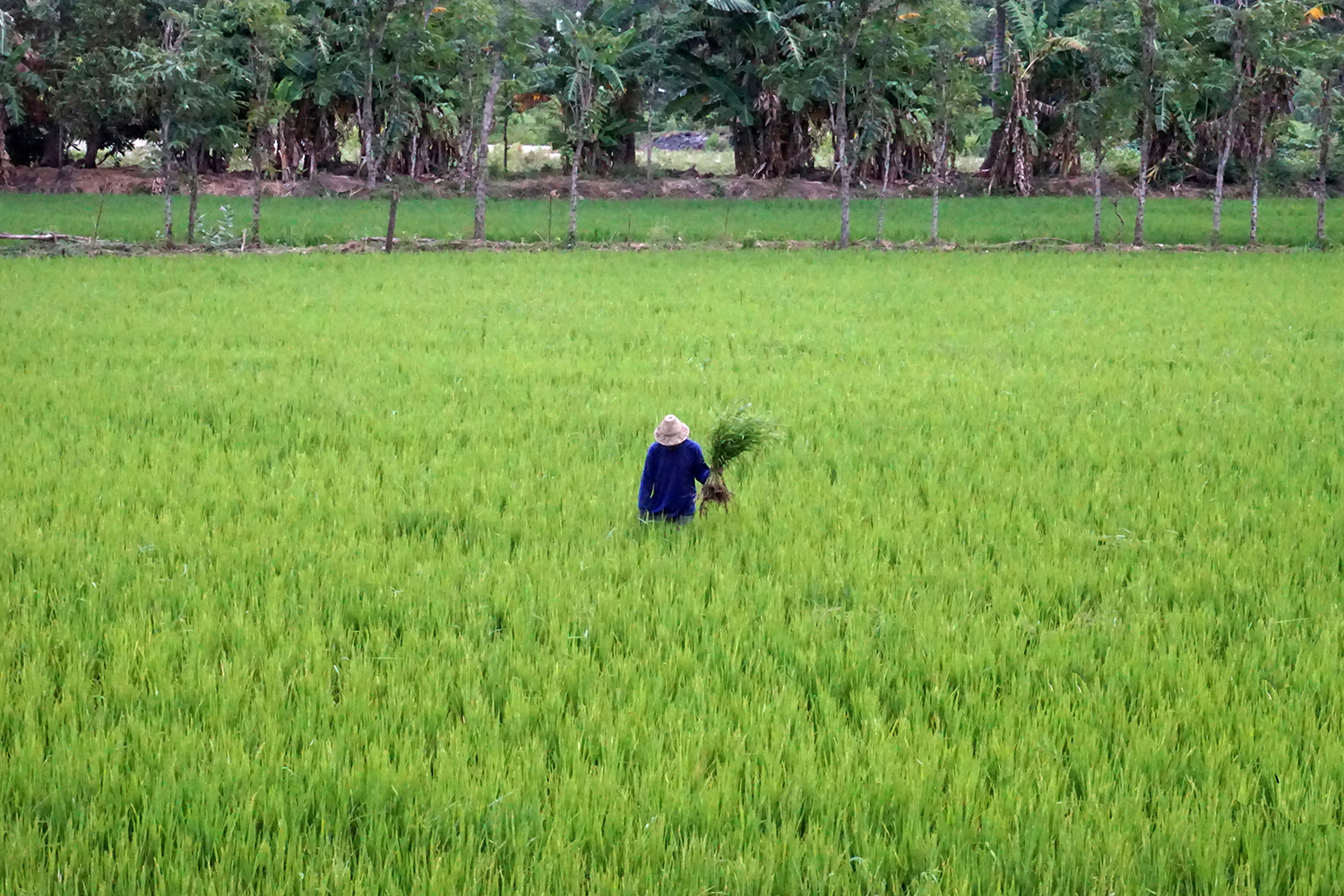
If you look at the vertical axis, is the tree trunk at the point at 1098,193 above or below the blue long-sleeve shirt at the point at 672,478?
above

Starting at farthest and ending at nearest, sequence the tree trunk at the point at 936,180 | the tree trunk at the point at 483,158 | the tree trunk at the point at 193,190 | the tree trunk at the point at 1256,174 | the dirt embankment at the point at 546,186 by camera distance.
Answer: the dirt embankment at the point at 546,186 → the tree trunk at the point at 1256,174 → the tree trunk at the point at 936,180 → the tree trunk at the point at 483,158 → the tree trunk at the point at 193,190

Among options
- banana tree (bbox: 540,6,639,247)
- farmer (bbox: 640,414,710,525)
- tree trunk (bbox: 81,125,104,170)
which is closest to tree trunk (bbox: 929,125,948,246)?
banana tree (bbox: 540,6,639,247)

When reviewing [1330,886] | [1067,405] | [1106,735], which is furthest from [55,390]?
[1330,886]

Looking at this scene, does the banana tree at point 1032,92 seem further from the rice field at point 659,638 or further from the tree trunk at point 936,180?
the rice field at point 659,638

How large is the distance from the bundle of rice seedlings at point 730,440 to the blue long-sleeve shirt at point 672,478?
0.11 m

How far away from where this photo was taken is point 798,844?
10.3 ft

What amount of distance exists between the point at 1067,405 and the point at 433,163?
146 ft

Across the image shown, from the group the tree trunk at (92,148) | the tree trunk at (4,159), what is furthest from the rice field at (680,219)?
the tree trunk at (92,148)

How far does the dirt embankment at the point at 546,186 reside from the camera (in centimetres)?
4228

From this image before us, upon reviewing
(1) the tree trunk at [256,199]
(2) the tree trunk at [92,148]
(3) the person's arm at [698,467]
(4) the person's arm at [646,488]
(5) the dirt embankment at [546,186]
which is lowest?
(4) the person's arm at [646,488]

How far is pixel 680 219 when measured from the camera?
34750mm

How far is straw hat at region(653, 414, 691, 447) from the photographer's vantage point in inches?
233

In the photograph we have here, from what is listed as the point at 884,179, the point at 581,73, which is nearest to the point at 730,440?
the point at 581,73

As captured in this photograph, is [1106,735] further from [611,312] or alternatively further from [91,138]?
A: [91,138]
